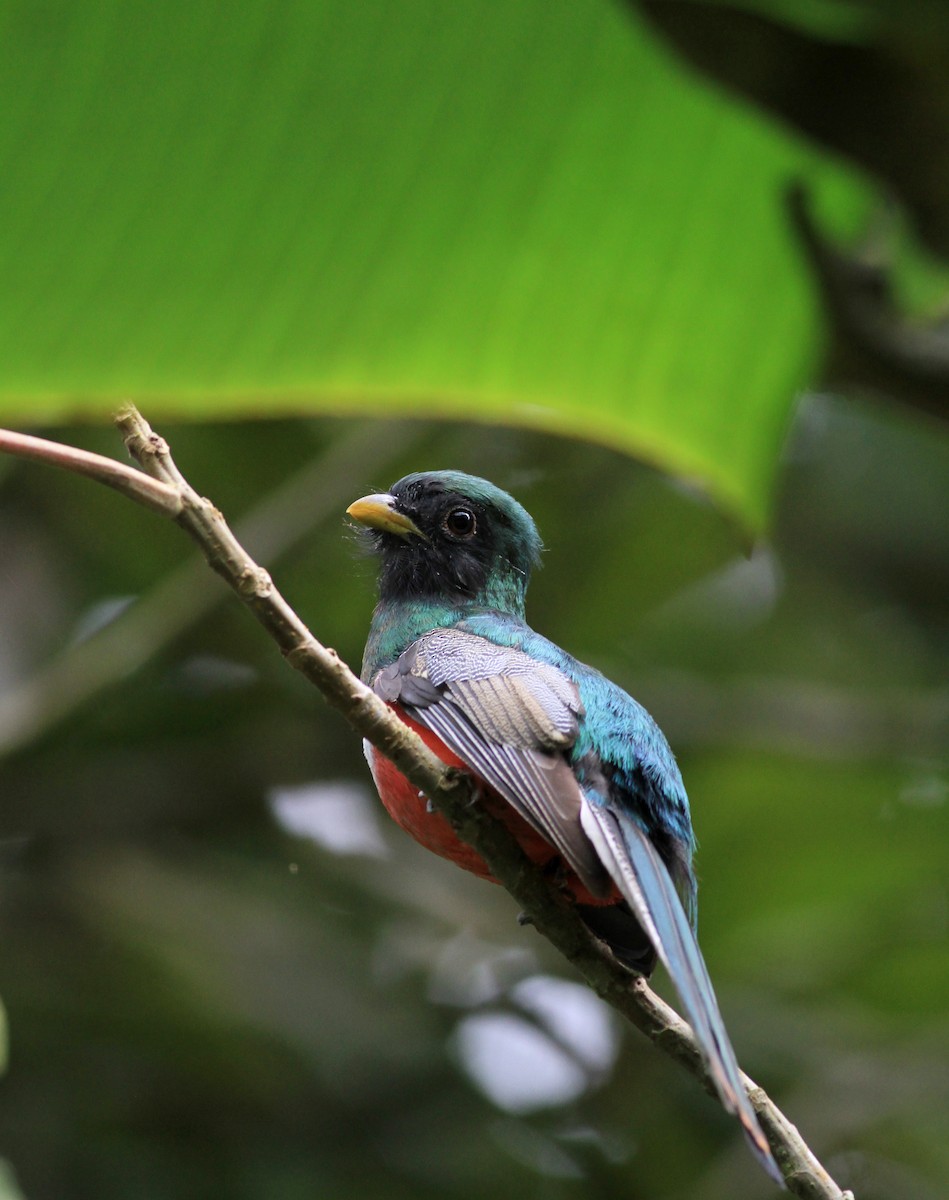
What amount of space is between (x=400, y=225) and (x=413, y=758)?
1016 mm

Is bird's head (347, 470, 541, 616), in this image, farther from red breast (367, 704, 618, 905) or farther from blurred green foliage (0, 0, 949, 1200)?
red breast (367, 704, 618, 905)

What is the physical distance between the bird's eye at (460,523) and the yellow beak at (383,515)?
8 centimetres

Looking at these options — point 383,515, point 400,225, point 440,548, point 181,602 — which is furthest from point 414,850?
point 400,225

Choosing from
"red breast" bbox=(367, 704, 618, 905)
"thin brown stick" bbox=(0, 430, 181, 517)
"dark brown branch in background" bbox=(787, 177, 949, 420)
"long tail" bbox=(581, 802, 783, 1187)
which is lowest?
"red breast" bbox=(367, 704, 618, 905)

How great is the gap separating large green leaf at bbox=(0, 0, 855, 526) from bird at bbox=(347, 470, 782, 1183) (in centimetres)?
47

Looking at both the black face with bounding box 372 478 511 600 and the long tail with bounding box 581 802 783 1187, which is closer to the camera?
the long tail with bounding box 581 802 783 1187

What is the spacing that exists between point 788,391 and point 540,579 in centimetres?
221

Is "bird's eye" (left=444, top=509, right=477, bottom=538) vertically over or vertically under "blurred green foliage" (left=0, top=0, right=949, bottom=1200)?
over

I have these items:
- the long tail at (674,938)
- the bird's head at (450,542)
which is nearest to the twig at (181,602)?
the bird's head at (450,542)

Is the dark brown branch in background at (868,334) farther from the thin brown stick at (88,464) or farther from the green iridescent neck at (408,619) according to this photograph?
the green iridescent neck at (408,619)

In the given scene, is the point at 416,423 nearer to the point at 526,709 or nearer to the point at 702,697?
the point at 702,697

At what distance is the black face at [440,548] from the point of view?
337 centimetres

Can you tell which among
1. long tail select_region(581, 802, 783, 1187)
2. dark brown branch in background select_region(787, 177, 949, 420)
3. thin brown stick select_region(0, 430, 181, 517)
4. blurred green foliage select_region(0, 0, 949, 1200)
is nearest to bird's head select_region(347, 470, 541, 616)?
blurred green foliage select_region(0, 0, 949, 1200)

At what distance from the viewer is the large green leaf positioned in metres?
2.36
